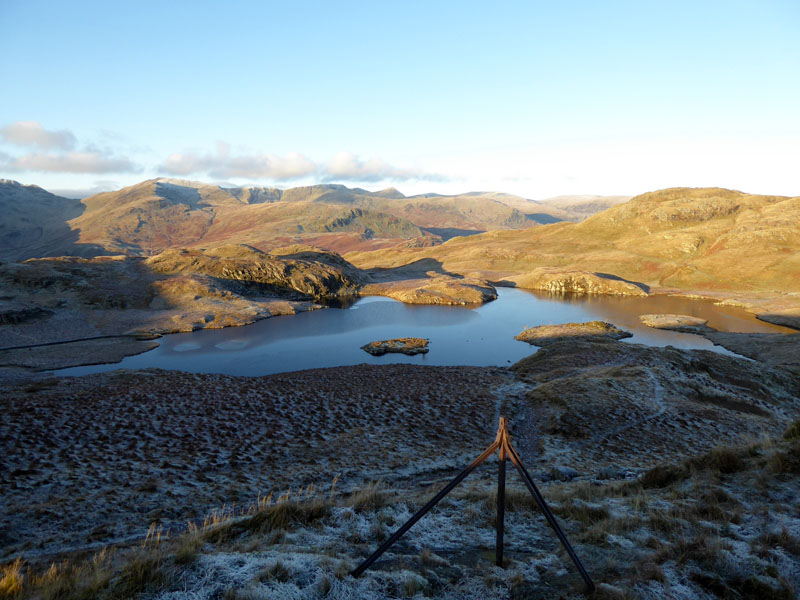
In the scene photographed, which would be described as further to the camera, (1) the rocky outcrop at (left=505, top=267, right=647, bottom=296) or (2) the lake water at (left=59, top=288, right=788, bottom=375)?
(1) the rocky outcrop at (left=505, top=267, right=647, bottom=296)

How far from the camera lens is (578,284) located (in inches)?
3487

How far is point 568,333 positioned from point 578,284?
45.6m

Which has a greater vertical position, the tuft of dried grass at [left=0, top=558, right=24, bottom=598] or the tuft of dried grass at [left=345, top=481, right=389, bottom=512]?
the tuft of dried grass at [left=0, top=558, right=24, bottom=598]

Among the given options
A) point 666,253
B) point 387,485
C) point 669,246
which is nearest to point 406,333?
point 387,485

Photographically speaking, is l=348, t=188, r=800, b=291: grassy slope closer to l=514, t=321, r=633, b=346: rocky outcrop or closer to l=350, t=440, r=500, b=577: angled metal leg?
l=514, t=321, r=633, b=346: rocky outcrop

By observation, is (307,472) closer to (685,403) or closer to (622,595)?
(622,595)

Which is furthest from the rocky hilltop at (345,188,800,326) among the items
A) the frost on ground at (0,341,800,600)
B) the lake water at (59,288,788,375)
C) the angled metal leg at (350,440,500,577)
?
the angled metal leg at (350,440,500,577)

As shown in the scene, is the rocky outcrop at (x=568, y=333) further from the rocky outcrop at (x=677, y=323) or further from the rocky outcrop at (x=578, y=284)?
the rocky outcrop at (x=578, y=284)

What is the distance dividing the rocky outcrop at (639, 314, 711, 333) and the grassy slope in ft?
120

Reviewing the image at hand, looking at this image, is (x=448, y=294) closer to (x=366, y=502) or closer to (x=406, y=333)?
(x=406, y=333)

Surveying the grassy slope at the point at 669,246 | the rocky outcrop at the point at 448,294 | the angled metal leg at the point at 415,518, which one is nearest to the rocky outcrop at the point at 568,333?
the rocky outcrop at the point at 448,294

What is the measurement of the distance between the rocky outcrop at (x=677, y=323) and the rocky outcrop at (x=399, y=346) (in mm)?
33756

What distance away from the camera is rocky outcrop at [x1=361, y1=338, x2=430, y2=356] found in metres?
44.3

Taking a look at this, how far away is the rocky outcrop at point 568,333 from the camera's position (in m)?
46.1
